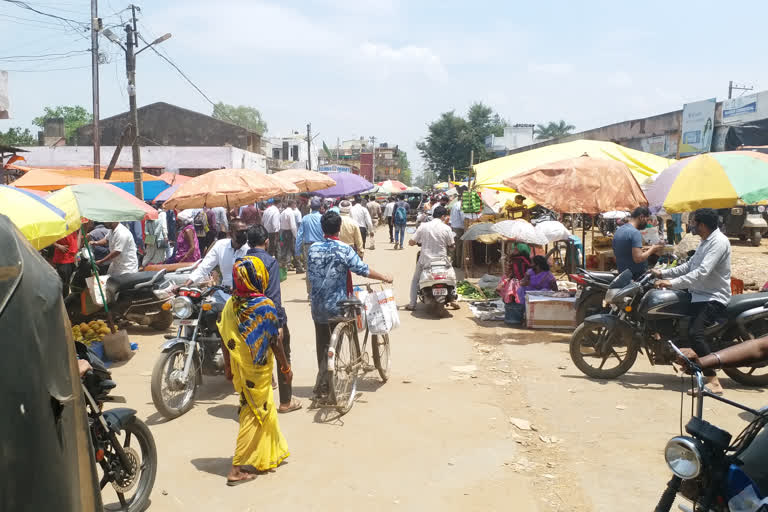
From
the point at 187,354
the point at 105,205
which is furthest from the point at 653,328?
the point at 105,205

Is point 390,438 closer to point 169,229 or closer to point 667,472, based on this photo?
point 667,472

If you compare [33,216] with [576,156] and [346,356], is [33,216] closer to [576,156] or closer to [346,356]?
[346,356]

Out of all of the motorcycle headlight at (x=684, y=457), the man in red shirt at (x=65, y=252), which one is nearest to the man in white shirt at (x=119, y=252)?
the man in red shirt at (x=65, y=252)

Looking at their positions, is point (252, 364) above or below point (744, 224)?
below

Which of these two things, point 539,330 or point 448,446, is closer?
point 448,446

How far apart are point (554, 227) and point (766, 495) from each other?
8.47 m

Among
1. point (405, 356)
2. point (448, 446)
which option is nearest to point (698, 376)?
point (448, 446)

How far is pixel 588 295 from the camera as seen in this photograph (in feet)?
28.0

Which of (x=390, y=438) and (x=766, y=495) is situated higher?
(x=766, y=495)

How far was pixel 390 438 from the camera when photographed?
5.21m

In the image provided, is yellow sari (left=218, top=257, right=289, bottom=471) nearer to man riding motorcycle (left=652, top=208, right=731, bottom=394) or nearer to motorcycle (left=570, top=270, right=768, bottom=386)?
motorcycle (left=570, top=270, right=768, bottom=386)

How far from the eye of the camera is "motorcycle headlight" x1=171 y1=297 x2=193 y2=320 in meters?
5.94

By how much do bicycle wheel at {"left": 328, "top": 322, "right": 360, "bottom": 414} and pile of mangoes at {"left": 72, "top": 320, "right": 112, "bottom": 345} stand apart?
12.1 feet

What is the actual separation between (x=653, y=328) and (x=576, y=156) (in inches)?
185
